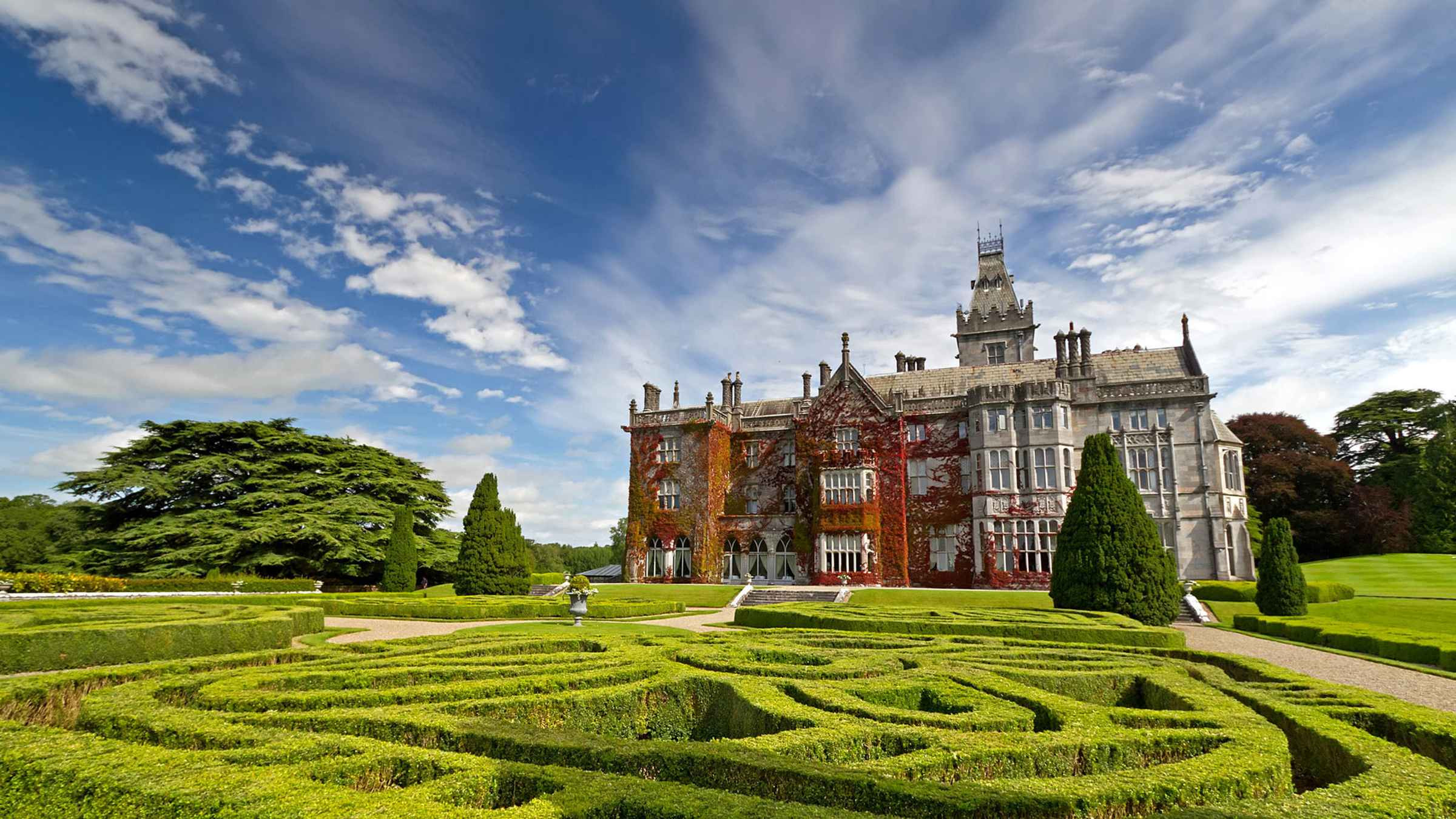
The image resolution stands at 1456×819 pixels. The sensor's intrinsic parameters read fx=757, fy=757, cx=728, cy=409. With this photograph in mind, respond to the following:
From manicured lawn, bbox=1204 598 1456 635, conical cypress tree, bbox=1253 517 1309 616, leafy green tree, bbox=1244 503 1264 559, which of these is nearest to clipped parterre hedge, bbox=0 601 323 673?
manicured lawn, bbox=1204 598 1456 635

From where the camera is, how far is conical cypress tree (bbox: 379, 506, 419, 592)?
36.7m

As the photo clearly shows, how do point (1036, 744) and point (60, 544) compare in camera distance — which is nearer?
point (1036, 744)

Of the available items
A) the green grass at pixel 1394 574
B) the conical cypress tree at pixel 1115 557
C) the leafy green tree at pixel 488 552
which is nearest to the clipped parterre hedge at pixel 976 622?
the conical cypress tree at pixel 1115 557

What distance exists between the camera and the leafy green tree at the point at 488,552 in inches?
1228

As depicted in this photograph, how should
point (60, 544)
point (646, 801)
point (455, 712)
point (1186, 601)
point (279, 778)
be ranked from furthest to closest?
point (60, 544), point (1186, 601), point (455, 712), point (279, 778), point (646, 801)

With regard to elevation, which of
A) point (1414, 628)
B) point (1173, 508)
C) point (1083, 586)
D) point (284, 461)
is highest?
point (284, 461)

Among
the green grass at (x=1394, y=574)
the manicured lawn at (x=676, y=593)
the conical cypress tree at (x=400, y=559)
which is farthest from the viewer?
the conical cypress tree at (x=400, y=559)

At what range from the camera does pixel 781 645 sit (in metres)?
13.1

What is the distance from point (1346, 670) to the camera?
15.2 metres

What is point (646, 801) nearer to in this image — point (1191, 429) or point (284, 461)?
Answer: point (1191, 429)

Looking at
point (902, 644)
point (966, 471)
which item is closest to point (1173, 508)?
point (966, 471)

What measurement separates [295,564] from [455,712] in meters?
39.1

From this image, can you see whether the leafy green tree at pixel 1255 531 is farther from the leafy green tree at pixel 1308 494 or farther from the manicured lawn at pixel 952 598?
the manicured lawn at pixel 952 598

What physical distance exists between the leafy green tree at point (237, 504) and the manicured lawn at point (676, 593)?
13.9 meters
